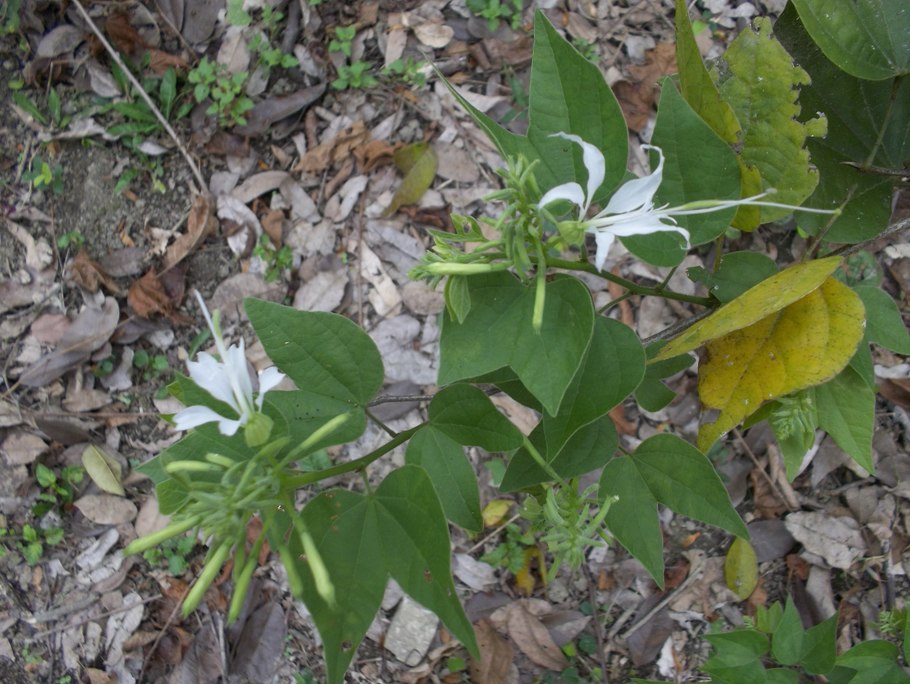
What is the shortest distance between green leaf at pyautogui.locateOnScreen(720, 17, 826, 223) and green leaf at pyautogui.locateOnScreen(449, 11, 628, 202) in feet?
1.34

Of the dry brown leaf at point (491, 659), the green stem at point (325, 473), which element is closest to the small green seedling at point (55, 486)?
the dry brown leaf at point (491, 659)

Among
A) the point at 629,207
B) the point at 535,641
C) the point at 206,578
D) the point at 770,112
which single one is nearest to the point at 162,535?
the point at 206,578

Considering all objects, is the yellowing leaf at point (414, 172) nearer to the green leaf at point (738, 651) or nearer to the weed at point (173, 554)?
the weed at point (173, 554)

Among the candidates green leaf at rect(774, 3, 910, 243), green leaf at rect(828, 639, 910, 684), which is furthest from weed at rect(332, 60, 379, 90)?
green leaf at rect(828, 639, 910, 684)

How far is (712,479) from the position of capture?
1.54 meters

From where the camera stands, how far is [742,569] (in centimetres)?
256

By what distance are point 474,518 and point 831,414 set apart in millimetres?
888

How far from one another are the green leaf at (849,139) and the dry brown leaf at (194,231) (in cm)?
216

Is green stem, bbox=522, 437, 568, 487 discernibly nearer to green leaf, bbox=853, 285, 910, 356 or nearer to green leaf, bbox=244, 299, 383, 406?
green leaf, bbox=244, 299, 383, 406

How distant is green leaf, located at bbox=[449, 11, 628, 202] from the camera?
4.55 feet

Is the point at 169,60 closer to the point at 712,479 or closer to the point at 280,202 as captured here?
the point at 280,202

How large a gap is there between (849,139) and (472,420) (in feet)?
4.02

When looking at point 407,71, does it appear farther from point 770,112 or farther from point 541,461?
point 541,461

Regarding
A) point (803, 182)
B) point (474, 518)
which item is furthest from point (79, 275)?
point (803, 182)
